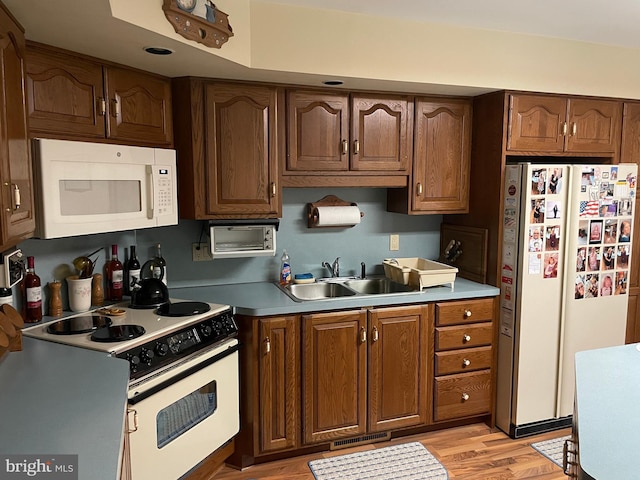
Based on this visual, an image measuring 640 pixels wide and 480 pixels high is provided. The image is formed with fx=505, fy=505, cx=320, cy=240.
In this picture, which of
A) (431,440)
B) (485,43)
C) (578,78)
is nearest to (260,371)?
(431,440)

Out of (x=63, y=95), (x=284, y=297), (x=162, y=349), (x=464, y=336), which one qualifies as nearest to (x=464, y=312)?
(x=464, y=336)

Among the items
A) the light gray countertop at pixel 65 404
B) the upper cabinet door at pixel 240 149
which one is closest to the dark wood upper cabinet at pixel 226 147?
the upper cabinet door at pixel 240 149

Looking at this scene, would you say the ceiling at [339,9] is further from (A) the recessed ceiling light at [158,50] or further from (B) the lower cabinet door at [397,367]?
(B) the lower cabinet door at [397,367]

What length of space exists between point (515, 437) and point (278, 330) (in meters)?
1.59

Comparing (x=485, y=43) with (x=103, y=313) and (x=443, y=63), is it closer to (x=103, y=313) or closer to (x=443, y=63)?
(x=443, y=63)

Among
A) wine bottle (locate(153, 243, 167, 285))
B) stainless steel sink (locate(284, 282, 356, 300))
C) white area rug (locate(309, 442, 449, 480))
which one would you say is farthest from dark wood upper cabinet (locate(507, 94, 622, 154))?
wine bottle (locate(153, 243, 167, 285))

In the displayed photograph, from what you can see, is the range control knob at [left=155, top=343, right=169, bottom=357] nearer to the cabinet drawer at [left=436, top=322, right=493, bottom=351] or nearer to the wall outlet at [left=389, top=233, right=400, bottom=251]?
the cabinet drawer at [left=436, top=322, right=493, bottom=351]

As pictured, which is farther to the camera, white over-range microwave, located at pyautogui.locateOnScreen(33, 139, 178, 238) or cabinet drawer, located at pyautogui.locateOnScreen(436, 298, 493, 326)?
cabinet drawer, located at pyautogui.locateOnScreen(436, 298, 493, 326)

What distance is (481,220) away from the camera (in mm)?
3125

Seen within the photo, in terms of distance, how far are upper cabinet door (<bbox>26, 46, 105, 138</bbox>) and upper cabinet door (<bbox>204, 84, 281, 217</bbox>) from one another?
0.57 metres

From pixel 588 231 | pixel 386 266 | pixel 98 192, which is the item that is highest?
pixel 98 192

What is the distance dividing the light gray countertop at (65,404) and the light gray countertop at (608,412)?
110cm

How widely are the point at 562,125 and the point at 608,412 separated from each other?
208cm

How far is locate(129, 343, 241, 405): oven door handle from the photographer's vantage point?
193cm
